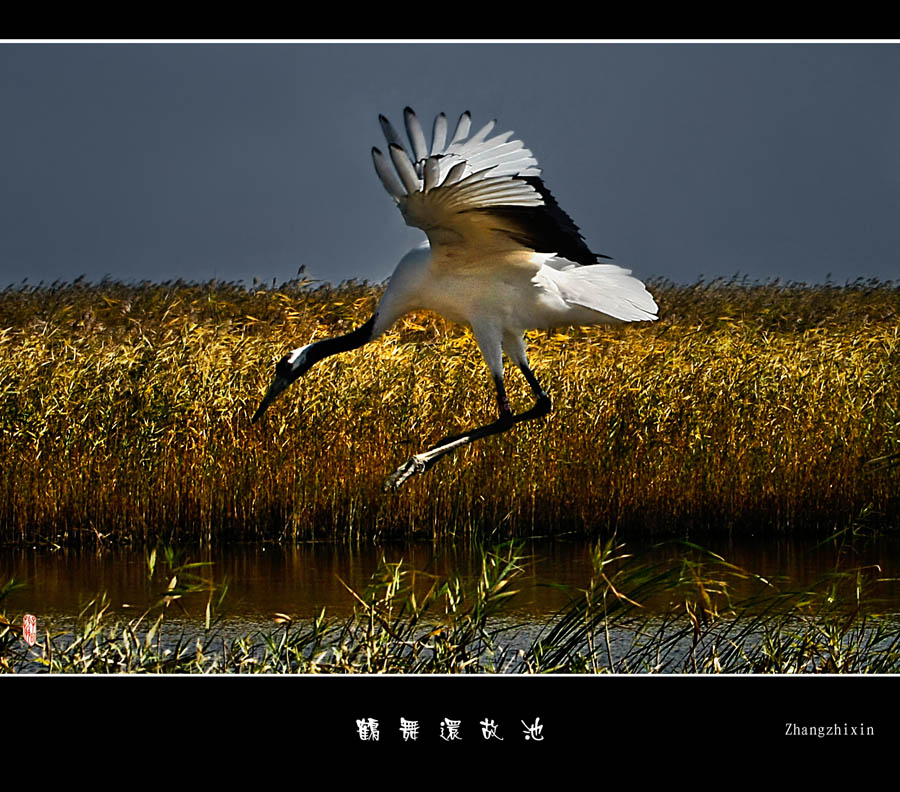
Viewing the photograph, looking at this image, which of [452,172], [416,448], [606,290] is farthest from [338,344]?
[416,448]

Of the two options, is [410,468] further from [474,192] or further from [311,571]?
[311,571]

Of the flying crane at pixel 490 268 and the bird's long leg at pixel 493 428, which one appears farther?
the bird's long leg at pixel 493 428

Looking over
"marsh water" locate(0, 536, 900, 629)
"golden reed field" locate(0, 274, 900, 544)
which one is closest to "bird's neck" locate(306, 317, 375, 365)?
"marsh water" locate(0, 536, 900, 629)

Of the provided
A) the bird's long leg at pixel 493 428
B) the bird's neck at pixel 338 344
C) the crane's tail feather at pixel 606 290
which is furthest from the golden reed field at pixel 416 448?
Result: the crane's tail feather at pixel 606 290

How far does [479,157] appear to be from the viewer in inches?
197

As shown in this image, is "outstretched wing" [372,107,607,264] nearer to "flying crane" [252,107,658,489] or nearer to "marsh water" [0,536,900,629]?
"flying crane" [252,107,658,489]

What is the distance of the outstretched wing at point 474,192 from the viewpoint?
4.52 meters

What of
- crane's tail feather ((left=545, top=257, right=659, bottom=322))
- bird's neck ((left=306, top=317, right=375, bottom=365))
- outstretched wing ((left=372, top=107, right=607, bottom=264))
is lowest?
bird's neck ((left=306, top=317, right=375, bottom=365))

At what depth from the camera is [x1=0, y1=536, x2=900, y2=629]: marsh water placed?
6.30m

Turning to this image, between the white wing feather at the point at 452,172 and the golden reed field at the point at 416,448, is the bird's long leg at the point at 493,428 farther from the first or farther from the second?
the golden reed field at the point at 416,448

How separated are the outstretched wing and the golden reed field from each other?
2.80m

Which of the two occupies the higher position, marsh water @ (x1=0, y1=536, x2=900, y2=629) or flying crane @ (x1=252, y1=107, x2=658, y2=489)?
flying crane @ (x1=252, y1=107, x2=658, y2=489)

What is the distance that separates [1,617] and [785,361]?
620 centimetres

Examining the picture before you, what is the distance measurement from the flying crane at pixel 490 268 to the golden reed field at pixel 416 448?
2178 mm
